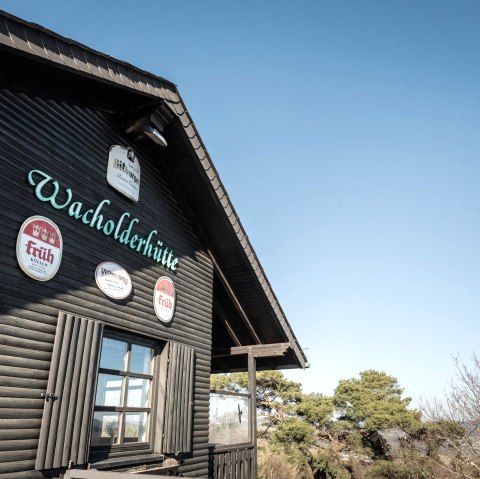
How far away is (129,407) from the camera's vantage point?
19.5 ft

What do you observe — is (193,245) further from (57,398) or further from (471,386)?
(471,386)

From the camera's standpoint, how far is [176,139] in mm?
7215

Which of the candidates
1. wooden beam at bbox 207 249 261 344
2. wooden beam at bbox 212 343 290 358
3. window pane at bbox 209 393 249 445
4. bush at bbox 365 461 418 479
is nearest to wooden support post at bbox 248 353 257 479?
wooden beam at bbox 212 343 290 358

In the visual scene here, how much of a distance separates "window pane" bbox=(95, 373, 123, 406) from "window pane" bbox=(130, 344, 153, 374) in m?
0.35

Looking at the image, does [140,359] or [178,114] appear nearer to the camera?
[140,359]

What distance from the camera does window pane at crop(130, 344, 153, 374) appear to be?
6246mm

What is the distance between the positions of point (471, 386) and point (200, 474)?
20759mm

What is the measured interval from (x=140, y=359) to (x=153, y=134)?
359cm

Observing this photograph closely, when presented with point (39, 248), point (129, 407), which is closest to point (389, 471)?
point (129, 407)

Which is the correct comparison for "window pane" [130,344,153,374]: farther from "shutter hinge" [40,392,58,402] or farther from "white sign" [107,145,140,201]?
"white sign" [107,145,140,201]

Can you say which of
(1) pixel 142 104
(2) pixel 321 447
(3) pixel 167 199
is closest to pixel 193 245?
(3) pixel 167 199

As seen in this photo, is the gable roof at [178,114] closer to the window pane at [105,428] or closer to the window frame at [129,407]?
the window frame at [129,407]

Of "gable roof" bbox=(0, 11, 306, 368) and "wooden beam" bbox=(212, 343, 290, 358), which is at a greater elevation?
"gable roof" bbox=(0, 11, 306, 368)

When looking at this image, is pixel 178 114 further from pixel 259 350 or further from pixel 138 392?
pixel 259 350
